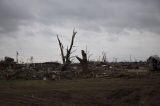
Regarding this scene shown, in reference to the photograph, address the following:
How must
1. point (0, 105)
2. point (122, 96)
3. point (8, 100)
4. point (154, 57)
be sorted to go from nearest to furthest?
point (0, 105) → point (8, 100) → point (122, 96) → point (154, 57)

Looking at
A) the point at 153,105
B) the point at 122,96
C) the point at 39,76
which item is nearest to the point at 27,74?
the point at 39,76

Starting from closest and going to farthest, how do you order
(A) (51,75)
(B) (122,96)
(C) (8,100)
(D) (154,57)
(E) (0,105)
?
(E) (0,105) < (C) (8,100) < (B) (122,96) < (A) (51,75) < (D) (154,57)

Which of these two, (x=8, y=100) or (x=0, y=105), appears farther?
(x=8, y=100)

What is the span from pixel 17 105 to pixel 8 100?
189cm

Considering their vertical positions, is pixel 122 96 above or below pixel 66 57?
below

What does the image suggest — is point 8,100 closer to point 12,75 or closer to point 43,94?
point 43,94

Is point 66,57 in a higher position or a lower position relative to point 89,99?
higher

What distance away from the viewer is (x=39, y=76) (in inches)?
1444

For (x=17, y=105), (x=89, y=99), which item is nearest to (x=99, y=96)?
(x=89, y=99)

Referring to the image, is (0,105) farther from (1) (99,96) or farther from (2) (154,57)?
(2) (154,57)

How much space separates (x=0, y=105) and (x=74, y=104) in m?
4.25

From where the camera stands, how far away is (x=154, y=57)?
43.0 meters

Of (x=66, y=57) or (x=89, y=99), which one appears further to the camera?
(x=66, y=57)

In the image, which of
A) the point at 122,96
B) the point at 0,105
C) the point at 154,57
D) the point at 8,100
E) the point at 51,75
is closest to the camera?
the point at 0,105
